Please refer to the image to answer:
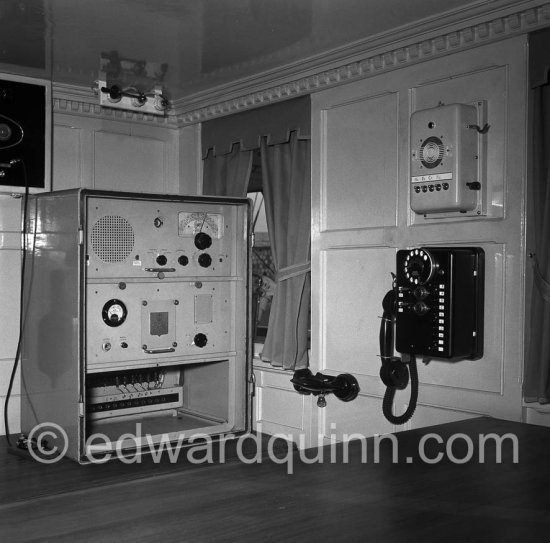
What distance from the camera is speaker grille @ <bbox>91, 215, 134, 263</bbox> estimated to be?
4188 mm

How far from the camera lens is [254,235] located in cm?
515

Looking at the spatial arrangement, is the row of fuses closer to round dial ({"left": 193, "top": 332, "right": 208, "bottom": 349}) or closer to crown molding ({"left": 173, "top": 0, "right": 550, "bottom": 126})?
crown molding ({"left": 173, "top": 0, "right": 550, "bottom": 126})

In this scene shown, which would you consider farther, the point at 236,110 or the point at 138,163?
the point at 138,163

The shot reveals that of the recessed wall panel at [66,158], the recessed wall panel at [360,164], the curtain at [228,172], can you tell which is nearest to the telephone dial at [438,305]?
the recessed wall panel at [360,164]

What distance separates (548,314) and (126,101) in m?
3.21

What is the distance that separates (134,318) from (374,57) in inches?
78.9

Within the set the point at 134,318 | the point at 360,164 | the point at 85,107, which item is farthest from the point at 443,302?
the point at 85,107

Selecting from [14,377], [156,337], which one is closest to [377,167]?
[156,337]

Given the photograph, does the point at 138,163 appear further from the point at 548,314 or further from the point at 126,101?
the point at 548,314

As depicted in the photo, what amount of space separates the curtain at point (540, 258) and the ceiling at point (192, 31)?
662 mm

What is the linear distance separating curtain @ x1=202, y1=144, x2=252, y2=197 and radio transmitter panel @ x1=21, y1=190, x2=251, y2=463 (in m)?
0.47

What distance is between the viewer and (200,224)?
15.1 ft

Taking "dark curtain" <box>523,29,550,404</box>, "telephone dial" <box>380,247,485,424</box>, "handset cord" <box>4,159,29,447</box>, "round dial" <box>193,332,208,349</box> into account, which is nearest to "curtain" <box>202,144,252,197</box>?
"round dial" <box>193,332,208,349</box>

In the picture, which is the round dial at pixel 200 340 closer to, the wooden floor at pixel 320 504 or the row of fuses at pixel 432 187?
the row of fuses at pixel 432 187
